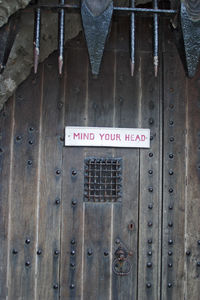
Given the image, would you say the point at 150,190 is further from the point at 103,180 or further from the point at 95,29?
the point at 95,29

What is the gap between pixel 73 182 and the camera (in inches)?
66.8

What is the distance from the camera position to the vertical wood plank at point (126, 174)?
1694mm

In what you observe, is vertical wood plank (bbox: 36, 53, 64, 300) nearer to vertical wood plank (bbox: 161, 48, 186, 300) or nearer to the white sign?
the white sign

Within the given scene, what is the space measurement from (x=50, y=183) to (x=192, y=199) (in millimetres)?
584

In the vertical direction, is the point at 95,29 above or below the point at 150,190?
above

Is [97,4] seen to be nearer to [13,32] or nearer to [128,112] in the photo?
[13,32]

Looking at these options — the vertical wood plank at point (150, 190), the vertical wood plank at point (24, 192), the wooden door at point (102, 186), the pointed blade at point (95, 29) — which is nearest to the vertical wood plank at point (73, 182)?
the wooden door at point (102, 186)

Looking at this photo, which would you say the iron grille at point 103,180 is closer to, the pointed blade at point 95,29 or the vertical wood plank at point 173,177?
the vertical wood plank at point 173,177

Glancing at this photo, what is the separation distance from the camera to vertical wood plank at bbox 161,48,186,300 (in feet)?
5.61

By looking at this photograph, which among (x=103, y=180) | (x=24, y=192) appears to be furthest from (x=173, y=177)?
(x=24, y=192)

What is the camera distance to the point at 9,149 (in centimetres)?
167

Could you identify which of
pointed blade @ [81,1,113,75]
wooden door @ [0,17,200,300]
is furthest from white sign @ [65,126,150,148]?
pointed blade @ [81,1,113,75]

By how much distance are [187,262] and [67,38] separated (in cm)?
101

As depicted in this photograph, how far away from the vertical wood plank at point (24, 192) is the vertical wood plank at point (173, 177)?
525 millimetres
